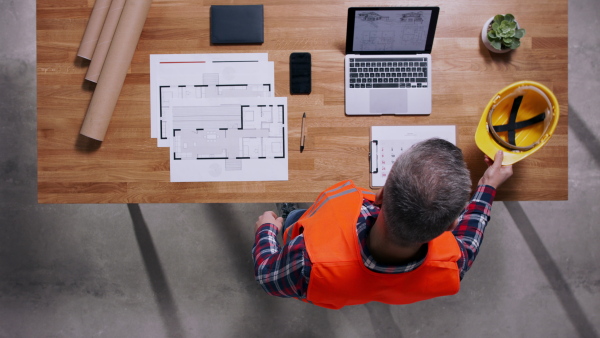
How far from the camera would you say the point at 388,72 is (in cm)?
165

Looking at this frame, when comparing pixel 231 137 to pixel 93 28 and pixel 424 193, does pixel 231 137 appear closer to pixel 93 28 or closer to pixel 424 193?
pixel 93 28

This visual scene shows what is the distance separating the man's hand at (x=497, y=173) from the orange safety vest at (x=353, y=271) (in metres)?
A: 0.45

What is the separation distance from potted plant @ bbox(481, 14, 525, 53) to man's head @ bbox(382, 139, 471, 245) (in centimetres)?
91

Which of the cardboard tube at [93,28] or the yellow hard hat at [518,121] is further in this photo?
the cardboard tube at [93,28]

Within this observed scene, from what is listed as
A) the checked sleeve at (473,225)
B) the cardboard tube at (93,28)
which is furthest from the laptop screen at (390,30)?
the cardboard tube at (93,28)

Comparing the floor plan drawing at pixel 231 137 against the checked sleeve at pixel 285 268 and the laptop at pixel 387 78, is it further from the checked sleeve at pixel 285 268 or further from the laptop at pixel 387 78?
the checked sleeve at pixel 285 268

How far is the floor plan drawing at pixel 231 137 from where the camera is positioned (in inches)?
66.1

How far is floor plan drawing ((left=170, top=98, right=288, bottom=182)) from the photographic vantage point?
1679 mm

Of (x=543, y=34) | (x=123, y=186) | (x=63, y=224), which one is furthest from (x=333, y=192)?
(x=63, y=224)

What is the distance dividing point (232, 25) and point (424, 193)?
1.13m

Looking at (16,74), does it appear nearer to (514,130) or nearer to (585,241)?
(514,130)

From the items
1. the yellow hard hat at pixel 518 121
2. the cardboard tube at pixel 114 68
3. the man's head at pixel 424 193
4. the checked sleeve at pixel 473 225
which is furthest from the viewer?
the cardboard tube at pixel 114 68

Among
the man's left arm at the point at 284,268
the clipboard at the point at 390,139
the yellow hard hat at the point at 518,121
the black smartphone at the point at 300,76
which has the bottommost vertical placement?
the man's left arm at the point at 284,268

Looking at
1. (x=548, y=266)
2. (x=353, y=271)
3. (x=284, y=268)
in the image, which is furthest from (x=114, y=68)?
(x=548, y=266)
